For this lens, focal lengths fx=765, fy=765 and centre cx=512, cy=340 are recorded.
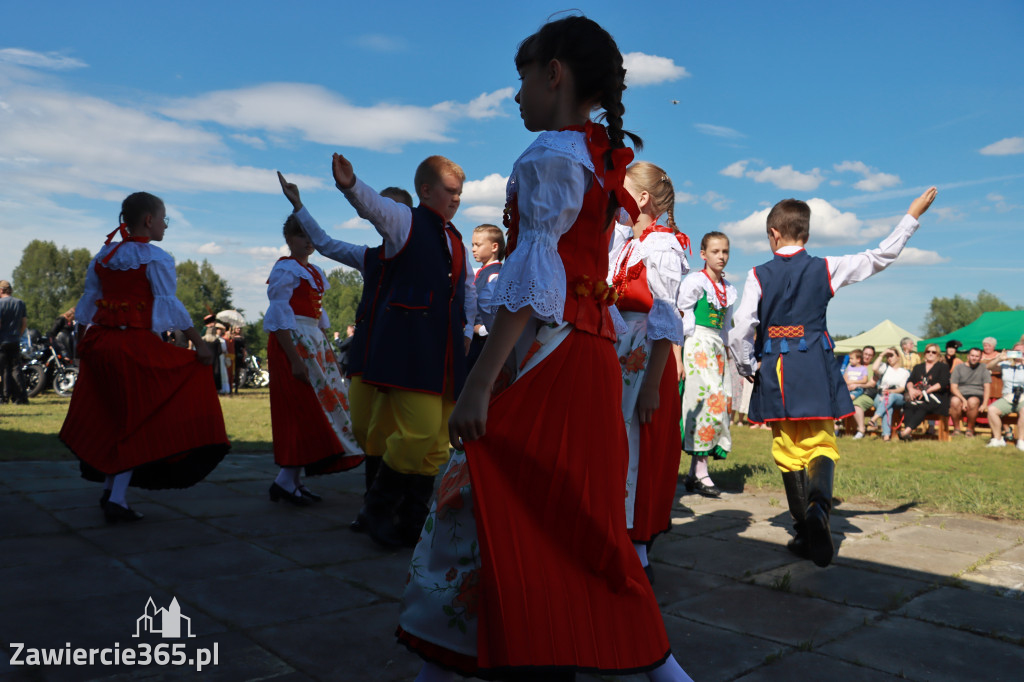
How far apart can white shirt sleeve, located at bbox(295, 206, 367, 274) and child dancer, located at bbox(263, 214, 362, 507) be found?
2.73 feet

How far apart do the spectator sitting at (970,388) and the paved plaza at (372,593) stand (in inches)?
327

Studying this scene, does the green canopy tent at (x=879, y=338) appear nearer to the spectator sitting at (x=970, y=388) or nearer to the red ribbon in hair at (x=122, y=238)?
the spectator sitting at (x=970, y=388)

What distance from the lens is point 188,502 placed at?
4953mm

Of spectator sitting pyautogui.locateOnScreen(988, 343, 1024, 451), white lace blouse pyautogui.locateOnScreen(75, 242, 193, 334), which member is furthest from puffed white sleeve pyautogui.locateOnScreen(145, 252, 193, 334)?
spectator sitting pyautogui.locateOnScreen(988, 343, 1024, 451)

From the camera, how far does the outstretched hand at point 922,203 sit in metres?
3.80

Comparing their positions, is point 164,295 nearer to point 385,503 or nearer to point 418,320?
point 418,320

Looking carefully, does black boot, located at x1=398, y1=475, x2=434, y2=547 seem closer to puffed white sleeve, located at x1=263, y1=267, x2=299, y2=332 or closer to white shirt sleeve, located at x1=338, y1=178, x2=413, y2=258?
white shirt sleeve, located at x1=338, y1=178, x2=413, y2=258

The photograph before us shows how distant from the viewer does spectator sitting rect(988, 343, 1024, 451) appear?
11109 mm

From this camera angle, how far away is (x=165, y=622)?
2.65 metres

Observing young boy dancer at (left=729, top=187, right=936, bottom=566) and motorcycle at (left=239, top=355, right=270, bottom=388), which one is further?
motorcycle at (left=239, top=355, right=270, bottom=388)


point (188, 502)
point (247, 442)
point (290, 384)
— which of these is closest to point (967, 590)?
point (290, 384)

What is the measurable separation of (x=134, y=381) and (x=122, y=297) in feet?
1.64

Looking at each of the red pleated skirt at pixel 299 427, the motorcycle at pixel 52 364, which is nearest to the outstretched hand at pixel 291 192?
the red pleated skirt at pixel 299 427

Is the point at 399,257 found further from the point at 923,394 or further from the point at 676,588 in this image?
the point at 923,394
